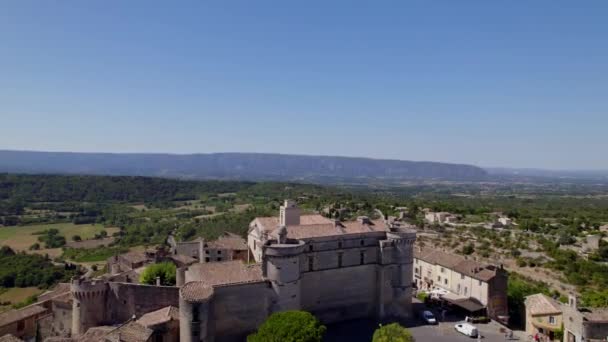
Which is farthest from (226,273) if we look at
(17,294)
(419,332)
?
(17,294)

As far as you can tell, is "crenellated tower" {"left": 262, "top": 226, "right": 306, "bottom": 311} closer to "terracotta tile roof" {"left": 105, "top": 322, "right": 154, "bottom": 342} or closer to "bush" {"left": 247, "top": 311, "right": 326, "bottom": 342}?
"bush" {"left": 247, "top": 311, "right": 326, "bottom": 342}

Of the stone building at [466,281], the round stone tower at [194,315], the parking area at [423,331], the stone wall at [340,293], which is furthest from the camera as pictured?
the stone building at [466,281]

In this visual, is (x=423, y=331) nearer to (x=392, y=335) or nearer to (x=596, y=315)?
(x=392, y=335)

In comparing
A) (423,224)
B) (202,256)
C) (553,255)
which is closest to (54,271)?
(202,256)

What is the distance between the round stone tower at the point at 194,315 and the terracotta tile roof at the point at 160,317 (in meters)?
1.71

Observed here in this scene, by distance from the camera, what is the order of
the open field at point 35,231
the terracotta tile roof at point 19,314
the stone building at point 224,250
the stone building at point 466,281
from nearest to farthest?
the terracotta tile roof at point 19,314, the stone building at point 466,281, the stone building at point 224,250, the open field at point 35,231

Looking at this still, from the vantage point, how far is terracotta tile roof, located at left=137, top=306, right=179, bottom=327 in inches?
1328

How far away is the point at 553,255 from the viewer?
66.1 metres

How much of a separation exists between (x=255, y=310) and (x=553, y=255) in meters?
50.7

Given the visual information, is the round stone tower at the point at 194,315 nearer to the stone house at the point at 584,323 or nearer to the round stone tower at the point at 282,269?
the round stone tower at the point at 282,269

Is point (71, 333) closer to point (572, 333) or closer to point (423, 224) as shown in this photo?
point (572, 333)

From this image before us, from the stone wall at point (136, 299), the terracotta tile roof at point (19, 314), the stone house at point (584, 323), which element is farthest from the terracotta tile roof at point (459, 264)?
the terracotta tile roof at point (19, 314)

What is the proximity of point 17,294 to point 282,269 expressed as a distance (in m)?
53.7

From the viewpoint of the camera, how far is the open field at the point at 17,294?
65.2 m
